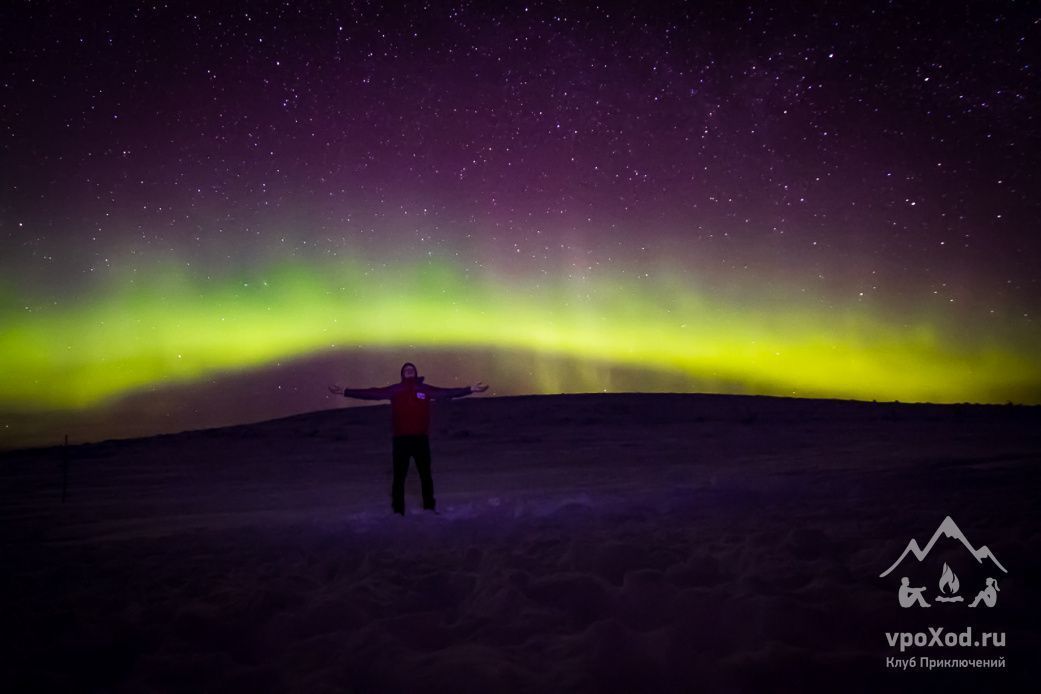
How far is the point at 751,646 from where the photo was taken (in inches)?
141

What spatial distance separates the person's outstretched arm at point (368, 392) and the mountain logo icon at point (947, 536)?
263 inches

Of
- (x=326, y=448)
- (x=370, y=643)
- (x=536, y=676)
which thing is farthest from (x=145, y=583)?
(x=326, y=448)

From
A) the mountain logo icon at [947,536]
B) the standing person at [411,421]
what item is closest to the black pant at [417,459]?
the standing person at [411,421]

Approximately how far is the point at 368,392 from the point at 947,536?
7208mm

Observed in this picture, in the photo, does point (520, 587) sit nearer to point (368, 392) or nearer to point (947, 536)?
point (947, 536)

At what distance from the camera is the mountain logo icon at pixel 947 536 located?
15.2ft

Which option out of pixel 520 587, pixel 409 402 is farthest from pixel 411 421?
pixel 520 587

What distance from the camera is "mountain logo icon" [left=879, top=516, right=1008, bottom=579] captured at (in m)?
4.62

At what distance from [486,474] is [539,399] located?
95.6 ft

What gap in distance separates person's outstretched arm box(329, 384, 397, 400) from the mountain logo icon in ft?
21.9

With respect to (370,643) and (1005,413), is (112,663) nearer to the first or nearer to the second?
(370,643)

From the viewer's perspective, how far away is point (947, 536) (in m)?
5.46

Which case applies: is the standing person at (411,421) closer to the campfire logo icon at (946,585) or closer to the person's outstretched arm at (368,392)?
the person's outstretched arm at (368,392)

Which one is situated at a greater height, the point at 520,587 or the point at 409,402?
the point at 409,402
